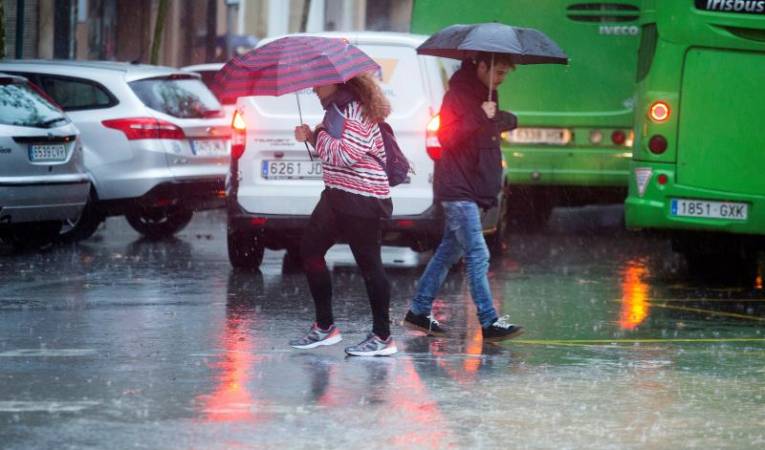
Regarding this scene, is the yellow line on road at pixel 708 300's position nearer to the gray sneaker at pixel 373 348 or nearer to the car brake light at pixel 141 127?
the gray sneaker at pixel 373 348

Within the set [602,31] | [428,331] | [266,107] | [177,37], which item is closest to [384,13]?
[177,37]

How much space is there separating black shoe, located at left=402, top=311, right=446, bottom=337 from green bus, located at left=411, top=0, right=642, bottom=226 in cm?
807

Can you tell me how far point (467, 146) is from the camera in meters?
9.73

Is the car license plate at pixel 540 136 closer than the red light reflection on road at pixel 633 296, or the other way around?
the red light reflection on road at pixel 633 296

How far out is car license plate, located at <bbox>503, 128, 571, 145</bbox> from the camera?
17953mm

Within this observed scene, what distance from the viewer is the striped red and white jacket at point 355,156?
8.99m

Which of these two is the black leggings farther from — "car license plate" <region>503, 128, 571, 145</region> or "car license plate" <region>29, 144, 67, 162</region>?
"car license plate" <region>503, 128, 571, 145</region>

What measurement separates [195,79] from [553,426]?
10445 mm

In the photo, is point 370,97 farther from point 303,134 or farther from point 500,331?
point 500,331

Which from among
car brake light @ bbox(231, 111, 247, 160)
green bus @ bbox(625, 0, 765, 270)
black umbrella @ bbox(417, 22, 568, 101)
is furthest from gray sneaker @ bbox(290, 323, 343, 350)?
green bus @ bbox(625, 0, 765, 270)

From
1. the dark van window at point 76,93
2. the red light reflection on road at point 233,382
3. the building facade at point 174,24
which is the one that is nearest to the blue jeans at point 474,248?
the red light reflection on road at point 233,382

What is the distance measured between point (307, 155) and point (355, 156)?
13.7ft

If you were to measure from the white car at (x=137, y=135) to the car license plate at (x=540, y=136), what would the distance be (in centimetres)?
317

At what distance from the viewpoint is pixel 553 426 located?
714 cm
